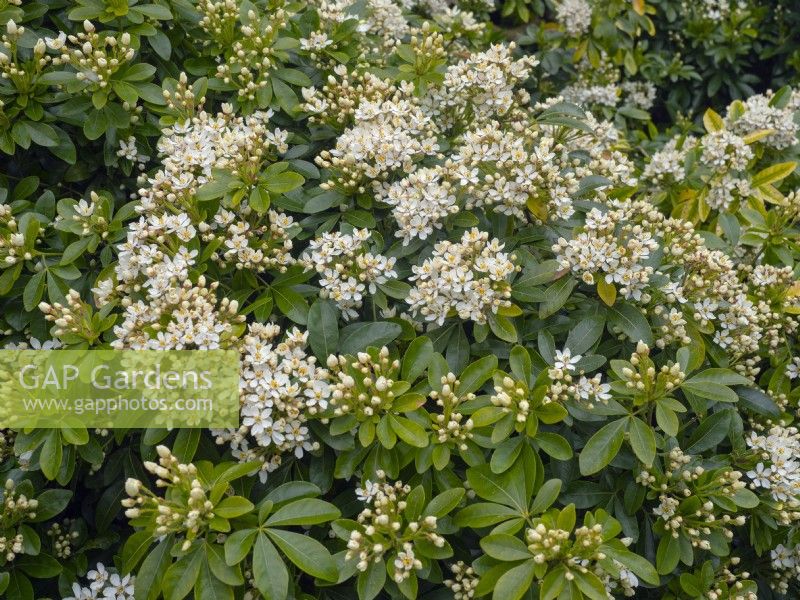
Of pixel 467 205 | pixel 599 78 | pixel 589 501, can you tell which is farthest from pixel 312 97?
pixel 599 78

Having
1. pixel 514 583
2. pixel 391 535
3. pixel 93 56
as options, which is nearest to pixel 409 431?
pixel 391 535

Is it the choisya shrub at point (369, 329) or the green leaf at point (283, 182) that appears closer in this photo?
the choisya shrub at point (369, 329)

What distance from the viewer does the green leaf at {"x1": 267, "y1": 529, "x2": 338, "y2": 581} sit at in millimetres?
2357

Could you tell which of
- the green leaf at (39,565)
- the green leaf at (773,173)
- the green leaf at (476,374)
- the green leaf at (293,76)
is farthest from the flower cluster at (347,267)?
the green leaf at (773,173)

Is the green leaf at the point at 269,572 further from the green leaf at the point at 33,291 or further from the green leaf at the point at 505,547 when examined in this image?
the green leaf at the point at 33,291

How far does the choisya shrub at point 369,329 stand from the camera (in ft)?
8.13

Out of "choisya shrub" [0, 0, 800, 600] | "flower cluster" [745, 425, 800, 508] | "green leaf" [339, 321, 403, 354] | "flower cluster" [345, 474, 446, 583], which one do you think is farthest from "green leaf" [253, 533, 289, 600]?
"flower cluster" [745, 425, 800, 508]

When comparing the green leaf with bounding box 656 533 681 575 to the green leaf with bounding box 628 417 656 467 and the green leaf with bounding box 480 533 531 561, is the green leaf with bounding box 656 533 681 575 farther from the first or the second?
the green leaf with bounding box 480 533 531 561

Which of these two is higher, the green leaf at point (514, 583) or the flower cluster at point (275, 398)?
the flower cluster at point (275, 398)

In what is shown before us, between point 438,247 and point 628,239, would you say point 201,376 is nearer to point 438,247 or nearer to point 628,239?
point 438,247

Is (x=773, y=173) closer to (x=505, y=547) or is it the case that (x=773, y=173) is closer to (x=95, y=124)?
(x=505, y=547)

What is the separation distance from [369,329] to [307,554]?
2.87 ft

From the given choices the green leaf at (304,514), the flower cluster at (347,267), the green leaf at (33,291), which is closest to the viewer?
the green leaf at (304,514)

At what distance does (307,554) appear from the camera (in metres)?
2.39
